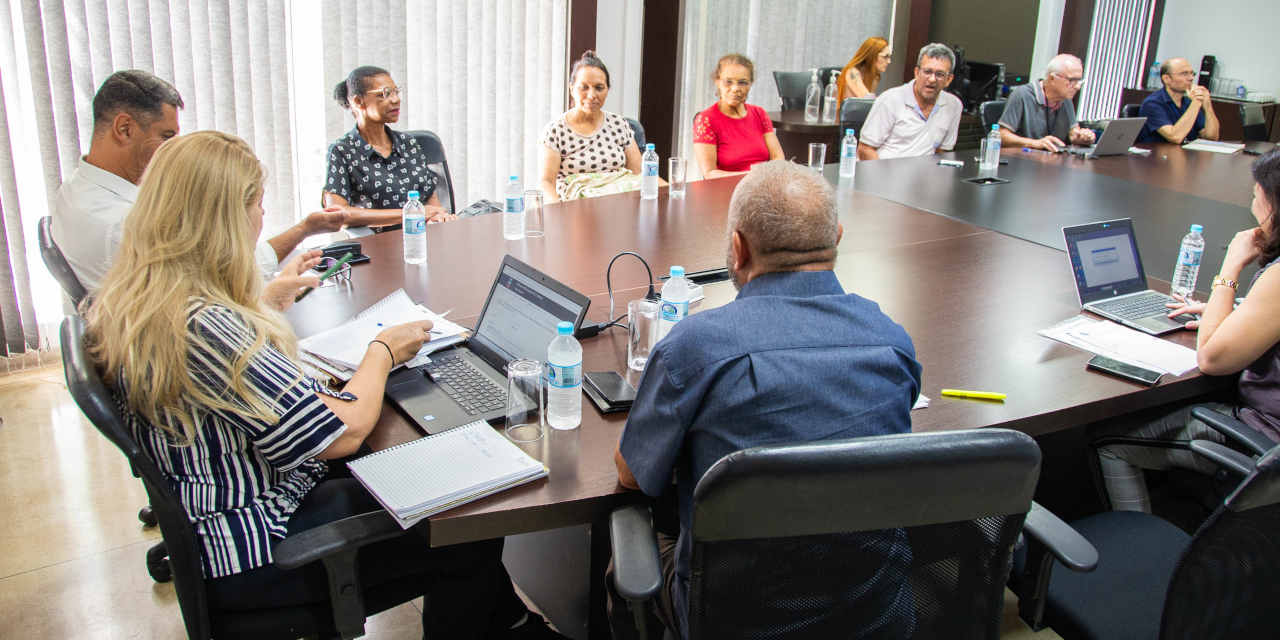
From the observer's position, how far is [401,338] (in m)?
1.77

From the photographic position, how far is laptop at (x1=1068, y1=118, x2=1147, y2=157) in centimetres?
475

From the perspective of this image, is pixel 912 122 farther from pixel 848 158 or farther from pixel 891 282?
pixel 891 282

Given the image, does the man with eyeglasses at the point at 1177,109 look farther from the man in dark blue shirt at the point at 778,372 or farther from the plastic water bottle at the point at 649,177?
the man in dark blue shirt at the point at 778,372

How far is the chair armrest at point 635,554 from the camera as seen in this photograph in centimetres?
119

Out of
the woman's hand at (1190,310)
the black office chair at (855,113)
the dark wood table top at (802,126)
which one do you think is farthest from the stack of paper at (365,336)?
the black office chair at (855,113)

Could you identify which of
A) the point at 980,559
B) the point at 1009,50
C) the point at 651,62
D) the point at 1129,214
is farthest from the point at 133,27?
the point at 1009,50

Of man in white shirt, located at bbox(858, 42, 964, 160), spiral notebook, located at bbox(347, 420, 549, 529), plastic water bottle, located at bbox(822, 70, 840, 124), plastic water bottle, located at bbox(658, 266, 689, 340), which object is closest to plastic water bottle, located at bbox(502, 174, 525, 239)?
plastic water bottle, located at bbox(658, 266, 689, 340)

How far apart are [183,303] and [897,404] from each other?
3.65 feet

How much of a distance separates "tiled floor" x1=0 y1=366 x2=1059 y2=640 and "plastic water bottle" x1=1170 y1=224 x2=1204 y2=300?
1.10 meters

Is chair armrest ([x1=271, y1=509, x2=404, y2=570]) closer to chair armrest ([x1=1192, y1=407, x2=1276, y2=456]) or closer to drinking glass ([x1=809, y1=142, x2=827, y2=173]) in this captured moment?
chair armrest ([x1=1192, y1=407, x2=1276, y2=456])

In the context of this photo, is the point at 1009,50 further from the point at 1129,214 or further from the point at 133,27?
the point at 133,27

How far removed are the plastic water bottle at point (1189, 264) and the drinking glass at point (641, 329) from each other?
1.59 m

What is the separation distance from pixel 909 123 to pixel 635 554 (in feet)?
13.8

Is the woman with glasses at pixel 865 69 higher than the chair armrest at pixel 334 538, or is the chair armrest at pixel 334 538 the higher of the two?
the woman with glasses at pixel 865 69
